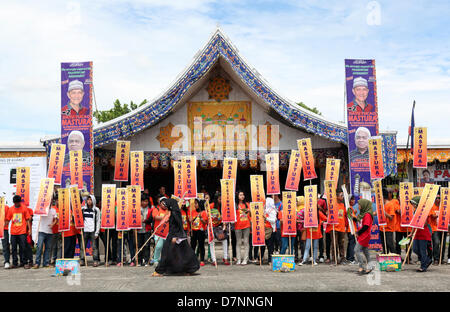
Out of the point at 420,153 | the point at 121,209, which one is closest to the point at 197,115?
the point at 121,209

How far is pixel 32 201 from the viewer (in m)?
15.1

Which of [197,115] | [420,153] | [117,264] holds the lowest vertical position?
[117,264]

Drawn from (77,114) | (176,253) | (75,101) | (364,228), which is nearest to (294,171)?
(364,228)

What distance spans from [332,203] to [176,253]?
151 inches

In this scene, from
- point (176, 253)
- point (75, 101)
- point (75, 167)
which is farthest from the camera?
point (75, 101)

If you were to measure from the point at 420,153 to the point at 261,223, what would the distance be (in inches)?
159

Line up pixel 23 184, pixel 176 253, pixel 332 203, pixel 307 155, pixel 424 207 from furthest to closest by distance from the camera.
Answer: pixel 307 155, pixel 23 184, pixel 332 203, pixel 424 207, pixel 176 253

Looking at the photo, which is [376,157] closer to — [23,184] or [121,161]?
[121,161]

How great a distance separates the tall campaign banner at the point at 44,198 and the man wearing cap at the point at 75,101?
9.04ft

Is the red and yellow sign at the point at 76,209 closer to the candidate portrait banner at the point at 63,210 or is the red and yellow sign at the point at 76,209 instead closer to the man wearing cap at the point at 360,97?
the candidate portrait banner at the point at 63,210

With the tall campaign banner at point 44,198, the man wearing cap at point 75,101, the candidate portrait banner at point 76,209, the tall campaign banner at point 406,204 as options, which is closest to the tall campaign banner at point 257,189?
the tall campaign banner at point 406,204

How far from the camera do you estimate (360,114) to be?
1457cm
